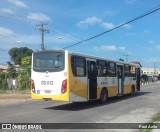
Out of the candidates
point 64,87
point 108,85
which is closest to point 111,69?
point 108,85

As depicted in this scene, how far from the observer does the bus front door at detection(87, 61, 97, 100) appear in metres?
20.4

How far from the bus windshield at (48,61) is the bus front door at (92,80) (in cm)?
254

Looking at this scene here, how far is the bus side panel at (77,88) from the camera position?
59.3 feet

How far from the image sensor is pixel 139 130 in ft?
39.6

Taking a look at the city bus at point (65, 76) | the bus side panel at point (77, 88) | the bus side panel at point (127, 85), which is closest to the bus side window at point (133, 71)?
the bus side panel at point (127, 85)

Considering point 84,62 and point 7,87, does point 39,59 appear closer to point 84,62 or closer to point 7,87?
point 84,62

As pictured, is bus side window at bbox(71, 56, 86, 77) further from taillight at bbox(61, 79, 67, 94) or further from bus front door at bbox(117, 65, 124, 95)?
bus front door at bbox(117, 65, 124, 95)

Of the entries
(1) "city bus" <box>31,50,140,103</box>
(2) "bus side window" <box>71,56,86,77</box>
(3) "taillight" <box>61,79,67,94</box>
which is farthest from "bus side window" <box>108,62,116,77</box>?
(3) "taillight" <box>61,79,67,94</box>

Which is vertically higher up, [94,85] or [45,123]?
[94,85]

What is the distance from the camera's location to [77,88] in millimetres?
18703

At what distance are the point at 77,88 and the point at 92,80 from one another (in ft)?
7.52

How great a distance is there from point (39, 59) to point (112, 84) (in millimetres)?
6877

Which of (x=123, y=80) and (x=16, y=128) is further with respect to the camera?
(x=123, y=80)

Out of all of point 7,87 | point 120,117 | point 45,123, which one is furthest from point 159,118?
point 7,87
